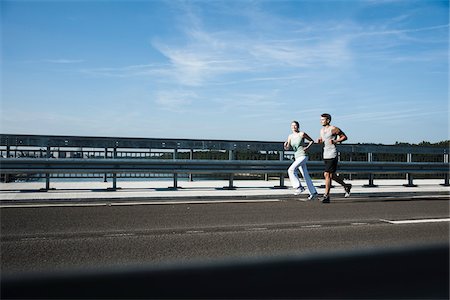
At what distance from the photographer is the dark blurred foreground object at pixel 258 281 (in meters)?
3.28

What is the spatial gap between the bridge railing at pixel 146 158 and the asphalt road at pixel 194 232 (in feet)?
9.06

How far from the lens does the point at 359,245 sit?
512 centimetres

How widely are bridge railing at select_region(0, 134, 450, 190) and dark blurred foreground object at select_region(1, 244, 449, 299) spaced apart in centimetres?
742

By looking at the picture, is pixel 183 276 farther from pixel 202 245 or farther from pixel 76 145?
pixel 76 145

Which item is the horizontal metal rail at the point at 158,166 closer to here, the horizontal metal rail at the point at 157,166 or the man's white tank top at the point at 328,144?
the horizontal metal rail at the point at 157,166

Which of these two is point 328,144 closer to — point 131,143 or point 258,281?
point 131,143

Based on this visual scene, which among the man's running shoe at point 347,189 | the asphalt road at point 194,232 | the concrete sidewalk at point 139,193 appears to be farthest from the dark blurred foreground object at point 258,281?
the man's running shoe at point 347,189

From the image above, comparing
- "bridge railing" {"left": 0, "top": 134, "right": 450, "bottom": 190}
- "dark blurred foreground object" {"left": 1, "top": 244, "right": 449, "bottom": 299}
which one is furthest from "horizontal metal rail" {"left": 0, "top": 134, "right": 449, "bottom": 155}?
"dark blurred foreground object" {"left": 1, "top": 244, "right": 449, "bottom": 299}

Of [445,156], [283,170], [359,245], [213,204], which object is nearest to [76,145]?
[213,204]

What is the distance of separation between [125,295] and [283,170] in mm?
9602

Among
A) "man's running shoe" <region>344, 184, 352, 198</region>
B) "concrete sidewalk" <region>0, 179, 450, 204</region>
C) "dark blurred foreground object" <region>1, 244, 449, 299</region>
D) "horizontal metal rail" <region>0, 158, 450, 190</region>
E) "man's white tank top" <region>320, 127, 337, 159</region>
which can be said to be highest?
"man's white tank top" <region>320, 127, 337, 159</region>

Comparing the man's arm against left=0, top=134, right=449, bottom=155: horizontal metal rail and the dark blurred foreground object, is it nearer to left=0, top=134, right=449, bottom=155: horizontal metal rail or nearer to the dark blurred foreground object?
left=0, top=134, right=449, bottom=155: horizontal metal rail

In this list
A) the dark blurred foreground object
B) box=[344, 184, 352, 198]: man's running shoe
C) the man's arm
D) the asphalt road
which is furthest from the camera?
box=[344, 184, 352, 198]: man's running shoe

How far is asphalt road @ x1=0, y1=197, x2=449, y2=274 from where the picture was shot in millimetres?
4480
